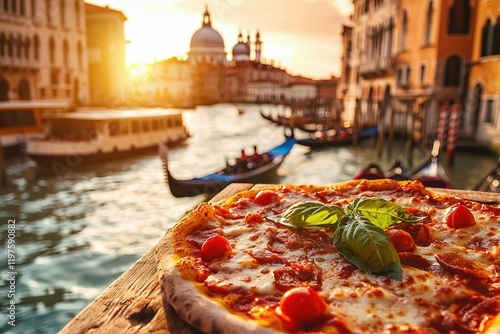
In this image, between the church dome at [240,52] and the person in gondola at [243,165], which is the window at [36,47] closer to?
the person in gondola at [243,165]

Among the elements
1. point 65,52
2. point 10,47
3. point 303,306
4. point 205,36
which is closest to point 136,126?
point 10,47

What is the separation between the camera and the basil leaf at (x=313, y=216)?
199 cm

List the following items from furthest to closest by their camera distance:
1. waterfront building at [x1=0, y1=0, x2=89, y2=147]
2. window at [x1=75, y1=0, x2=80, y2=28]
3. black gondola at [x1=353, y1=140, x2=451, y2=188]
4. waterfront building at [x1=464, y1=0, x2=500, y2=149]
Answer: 1. window at [x1=75, y1=0, x2=80, y2=28]
2. waterfront building at [x1=0, y1=0, x2=89, y2=147]
3. waterfront building at [x1=464, y1=0, x2=500, y2=149]
4. black gondola at [x1=353, y1=140, x2=451, y2=188]

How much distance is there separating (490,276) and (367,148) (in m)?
20.7

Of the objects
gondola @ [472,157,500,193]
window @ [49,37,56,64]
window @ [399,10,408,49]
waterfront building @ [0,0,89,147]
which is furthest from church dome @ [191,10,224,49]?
gondola @ [472,157,500,193]

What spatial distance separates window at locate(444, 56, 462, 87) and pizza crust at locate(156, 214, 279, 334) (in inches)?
829

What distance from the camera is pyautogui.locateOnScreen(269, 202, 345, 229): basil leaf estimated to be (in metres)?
1.99

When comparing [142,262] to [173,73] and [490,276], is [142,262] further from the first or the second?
[173,73]

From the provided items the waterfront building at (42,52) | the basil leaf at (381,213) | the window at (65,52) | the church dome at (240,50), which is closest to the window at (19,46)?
Answer: the waterfront building at (42,52)

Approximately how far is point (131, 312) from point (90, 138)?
1622 centimetres

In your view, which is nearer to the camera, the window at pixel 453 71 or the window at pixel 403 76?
the window at pixel 453 71

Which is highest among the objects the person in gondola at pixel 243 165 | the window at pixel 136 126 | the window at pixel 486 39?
the window at pixel 486 39

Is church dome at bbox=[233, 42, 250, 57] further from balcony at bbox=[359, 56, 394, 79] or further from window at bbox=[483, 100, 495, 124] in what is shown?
window at bbox=[483, 100, 495, 124]

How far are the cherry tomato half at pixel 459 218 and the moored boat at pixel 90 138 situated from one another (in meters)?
15.0
